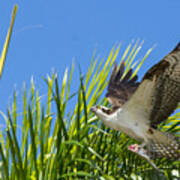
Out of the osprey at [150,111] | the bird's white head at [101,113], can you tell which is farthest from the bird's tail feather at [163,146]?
the bird's white head at [101,113]

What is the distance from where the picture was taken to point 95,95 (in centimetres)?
218

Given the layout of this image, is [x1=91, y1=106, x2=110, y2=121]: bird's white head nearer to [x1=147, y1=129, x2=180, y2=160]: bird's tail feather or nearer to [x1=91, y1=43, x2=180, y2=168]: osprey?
[x1=91, y1=43, x2=180, y2=168]: osprey

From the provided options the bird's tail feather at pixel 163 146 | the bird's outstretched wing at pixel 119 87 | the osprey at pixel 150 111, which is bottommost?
the bird's tail feather at pixel 163 146

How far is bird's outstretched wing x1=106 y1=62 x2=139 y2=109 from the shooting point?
182 centimetres

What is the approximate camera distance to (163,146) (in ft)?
5.57

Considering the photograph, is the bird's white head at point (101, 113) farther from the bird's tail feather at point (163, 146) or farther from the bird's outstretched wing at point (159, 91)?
the bird's tail feather at point (163, 146)

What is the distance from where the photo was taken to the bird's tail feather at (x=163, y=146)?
169 centimetres

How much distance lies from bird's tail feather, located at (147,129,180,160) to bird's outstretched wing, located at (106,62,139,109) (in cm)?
22

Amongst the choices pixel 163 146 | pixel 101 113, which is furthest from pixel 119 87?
pixel 163 146

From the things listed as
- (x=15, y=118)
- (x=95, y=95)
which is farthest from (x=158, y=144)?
(x=15, y=118)

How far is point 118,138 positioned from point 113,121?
0.75 ft

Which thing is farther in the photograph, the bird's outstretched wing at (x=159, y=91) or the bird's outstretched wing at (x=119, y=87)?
the bird's outstretched wing at (x=119, y=87)

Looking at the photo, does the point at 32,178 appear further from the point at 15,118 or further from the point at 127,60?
the point at 127,60

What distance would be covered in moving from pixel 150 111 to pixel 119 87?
211 mm
